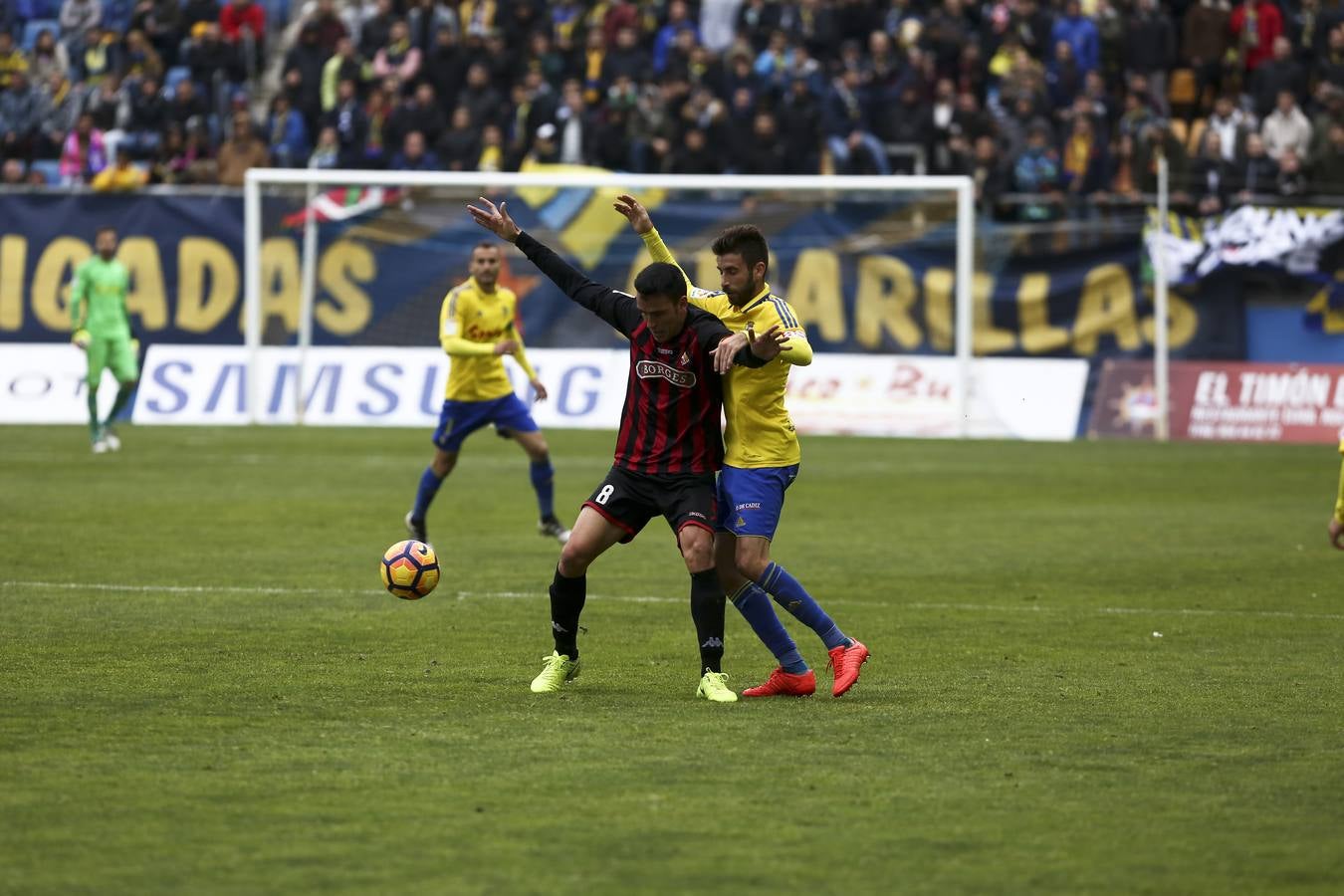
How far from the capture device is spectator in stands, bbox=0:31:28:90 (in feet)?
102

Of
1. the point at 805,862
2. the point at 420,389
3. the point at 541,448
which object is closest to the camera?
the point at 805,862

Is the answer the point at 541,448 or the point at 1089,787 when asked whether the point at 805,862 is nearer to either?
the point at 1089,787

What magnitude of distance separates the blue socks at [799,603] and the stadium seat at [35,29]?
2707 cm

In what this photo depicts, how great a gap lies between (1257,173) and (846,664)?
19.5 metres

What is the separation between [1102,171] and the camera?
2705cm

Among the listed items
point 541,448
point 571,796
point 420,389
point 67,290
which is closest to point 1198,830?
point 571,796

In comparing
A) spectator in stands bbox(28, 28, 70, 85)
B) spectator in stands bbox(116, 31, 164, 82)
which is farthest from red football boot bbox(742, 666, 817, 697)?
spectator in stands bbox(28, 28, 70, 85)

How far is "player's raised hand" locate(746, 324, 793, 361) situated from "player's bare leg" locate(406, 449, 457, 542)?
22.8 feet

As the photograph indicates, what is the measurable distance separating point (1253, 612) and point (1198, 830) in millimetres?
5727

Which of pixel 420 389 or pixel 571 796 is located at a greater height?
pixel 571 796

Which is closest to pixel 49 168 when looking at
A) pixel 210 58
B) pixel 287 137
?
pixel 210 58

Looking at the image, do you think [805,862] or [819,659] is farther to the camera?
[819,659]

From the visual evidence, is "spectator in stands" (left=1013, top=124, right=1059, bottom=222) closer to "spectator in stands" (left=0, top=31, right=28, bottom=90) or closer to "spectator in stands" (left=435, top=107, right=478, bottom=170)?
"spectator in stands" (left=435, top=107, right=478, bottom=170)

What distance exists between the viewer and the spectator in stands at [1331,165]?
26.1 meters
